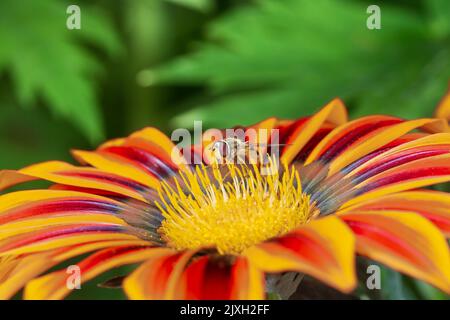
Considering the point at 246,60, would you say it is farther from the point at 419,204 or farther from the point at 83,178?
the point at 419,204

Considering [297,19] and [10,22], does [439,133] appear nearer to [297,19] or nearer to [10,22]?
[297,19]

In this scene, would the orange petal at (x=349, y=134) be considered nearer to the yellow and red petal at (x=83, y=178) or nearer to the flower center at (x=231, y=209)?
the flower center at (x=231, y=209)

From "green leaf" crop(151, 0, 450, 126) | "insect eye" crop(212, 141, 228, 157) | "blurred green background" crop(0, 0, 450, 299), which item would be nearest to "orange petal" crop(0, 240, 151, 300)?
"insect eye" crop(212, 141, 228, 157)

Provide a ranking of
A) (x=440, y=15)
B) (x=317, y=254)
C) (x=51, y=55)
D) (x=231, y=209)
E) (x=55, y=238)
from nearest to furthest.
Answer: (x=317, y=254) < (x=55, y=238) < (x=231, y=209) < (x=440, y=15) < (x=51, y=55)

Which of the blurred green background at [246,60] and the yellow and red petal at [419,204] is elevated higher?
the blurred green background at [246,60]

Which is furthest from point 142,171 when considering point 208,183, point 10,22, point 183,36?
point 183,36

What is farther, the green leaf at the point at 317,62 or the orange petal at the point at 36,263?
the green leaf at the point at 317,62

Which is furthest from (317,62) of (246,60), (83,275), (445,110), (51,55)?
(83,275)

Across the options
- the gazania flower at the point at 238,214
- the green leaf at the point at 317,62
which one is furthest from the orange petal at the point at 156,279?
the green leaf at the point at 317,62
